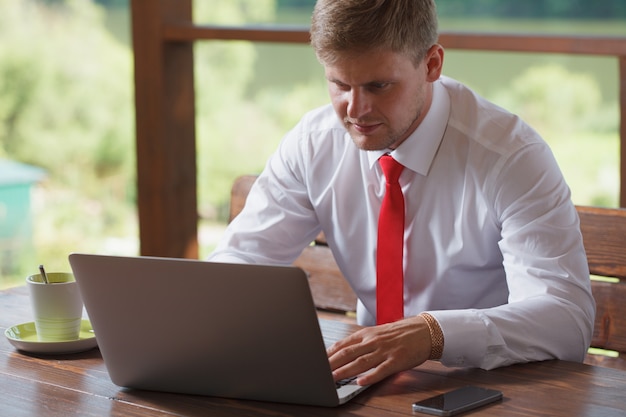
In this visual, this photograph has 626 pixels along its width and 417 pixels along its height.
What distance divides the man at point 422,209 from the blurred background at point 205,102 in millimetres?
732

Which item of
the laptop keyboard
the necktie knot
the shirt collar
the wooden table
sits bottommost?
the wooden table

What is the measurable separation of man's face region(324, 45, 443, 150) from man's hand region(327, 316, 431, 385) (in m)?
0.43

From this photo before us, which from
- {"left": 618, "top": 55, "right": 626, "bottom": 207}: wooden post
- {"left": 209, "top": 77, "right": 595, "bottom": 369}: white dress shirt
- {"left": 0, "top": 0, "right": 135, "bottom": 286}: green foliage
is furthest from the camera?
{"left": 0, "top": 0, "right": 135, "bottom": 286}: green foliage

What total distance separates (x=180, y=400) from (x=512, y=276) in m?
0.63

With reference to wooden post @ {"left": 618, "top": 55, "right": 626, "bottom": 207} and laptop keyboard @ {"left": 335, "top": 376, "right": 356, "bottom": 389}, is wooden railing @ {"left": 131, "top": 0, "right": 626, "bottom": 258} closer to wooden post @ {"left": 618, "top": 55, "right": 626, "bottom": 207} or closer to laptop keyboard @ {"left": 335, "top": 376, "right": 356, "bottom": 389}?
wooden post @ {"left": 618, "top": 55, "right": 626, "bottom": 207}

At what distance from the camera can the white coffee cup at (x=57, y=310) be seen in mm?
1560

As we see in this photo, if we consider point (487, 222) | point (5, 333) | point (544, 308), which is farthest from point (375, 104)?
point (5, 333)

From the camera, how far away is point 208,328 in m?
1.30

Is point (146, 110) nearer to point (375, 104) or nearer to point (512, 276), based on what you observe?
point (375, 104)

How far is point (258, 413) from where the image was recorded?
129 cm

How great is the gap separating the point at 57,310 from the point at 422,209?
71 cm

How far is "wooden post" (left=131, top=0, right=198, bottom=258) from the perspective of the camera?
293 cm

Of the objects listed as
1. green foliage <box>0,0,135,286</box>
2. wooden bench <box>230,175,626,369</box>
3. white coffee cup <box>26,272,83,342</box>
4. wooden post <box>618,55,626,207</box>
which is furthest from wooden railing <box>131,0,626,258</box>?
white coffee cup <box>26,272,83,342</box>

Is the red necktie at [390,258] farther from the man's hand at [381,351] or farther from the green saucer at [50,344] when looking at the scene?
the green saucer at [50,344]
